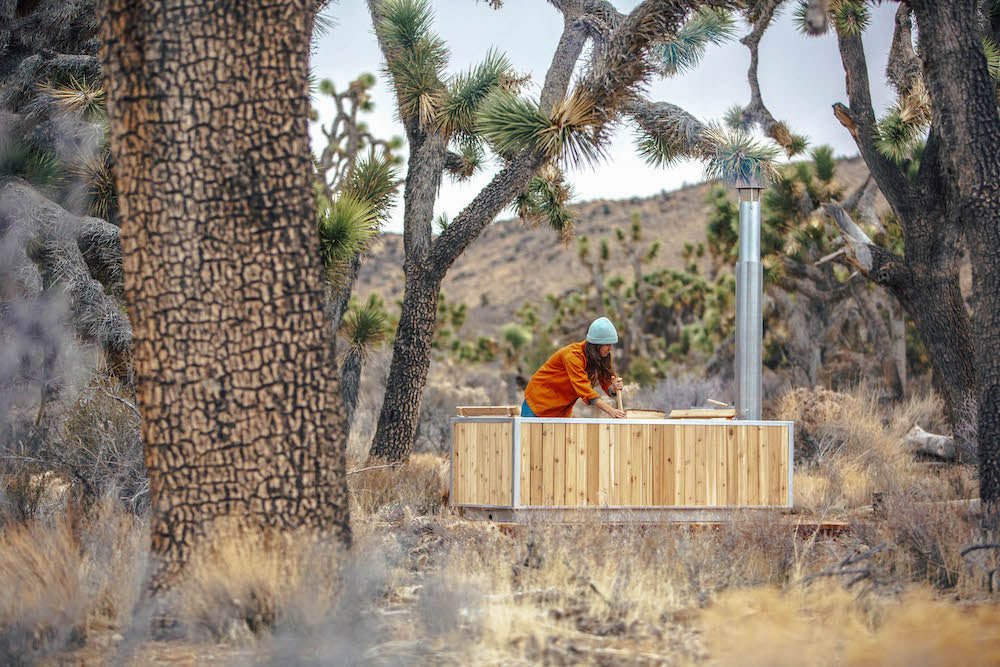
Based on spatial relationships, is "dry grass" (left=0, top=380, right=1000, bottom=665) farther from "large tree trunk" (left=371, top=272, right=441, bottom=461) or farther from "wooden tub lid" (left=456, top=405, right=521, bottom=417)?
"large tree trunk" (left=371, top=272, right=441, bottom=461)

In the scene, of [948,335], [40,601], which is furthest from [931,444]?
[40,601]

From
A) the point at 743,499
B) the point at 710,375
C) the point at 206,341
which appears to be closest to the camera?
the point at 206,341

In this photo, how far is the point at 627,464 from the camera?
31.3 feet

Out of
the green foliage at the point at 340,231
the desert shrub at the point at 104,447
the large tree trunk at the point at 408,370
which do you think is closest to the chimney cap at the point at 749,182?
the large tree trunk at the point at 408,370

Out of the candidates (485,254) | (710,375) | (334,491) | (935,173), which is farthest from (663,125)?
(485,254)

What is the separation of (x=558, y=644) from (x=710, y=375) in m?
21.5

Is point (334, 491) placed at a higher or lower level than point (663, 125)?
lower

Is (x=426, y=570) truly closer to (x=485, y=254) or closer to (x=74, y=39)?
(x=74, y=39)

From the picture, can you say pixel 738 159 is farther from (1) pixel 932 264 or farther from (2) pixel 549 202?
(2) pixel 549 202

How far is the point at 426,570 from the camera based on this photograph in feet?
23.8

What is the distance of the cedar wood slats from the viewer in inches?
368

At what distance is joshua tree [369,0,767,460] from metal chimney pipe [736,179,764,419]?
2.77 ft

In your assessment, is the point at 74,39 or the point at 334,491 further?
the point at 74,39

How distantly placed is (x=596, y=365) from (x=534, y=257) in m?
46.9
